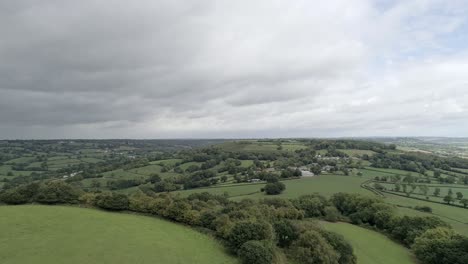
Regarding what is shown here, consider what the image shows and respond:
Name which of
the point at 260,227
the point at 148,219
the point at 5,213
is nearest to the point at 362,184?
the point at 260,227

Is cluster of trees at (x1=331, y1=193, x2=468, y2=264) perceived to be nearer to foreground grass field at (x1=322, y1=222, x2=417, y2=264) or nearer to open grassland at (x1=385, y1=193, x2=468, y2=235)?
foreground grass field at (x1=322, y1=222, x2=417, y2=264)

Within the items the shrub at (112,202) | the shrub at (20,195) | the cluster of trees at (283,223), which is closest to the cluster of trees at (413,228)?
the cluster of trees at (283,223)

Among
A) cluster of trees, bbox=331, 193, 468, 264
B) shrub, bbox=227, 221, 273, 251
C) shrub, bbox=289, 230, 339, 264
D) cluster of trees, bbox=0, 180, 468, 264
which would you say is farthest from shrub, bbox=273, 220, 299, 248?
cluster of trees, bbox=331, 193, 468, 264

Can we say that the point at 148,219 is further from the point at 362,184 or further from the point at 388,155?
the point at 388,155

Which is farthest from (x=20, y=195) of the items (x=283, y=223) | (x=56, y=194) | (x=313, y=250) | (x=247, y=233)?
(x=313, y=250)

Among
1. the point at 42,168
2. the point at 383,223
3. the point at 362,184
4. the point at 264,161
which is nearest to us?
the point at 383,223

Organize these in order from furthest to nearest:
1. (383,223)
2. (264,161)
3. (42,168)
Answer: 1. (42,168)
2. (264,161)
3. (383,223)
